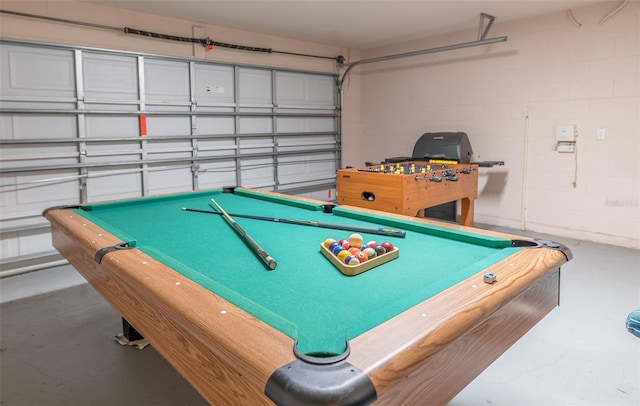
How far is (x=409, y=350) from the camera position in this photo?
92 cm

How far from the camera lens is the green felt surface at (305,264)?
3.68 feet

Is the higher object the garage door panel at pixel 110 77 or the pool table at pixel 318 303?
the garage door panel at pixel 110 77

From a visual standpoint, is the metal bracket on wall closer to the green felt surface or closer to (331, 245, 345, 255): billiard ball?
the green felt surface

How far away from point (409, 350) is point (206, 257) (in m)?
1.03

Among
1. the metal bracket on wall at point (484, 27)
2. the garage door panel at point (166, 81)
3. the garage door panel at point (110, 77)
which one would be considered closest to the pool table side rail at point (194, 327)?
the garage door panel at point (110, 77)

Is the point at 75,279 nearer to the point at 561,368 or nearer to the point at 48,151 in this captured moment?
the point at 48,151

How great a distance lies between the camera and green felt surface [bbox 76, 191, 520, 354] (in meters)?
1.12

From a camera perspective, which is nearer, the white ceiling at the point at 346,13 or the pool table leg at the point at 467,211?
the white ceiling at the point at 346,13

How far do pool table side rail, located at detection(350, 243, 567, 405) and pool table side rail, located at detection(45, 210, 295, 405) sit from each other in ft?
0.69

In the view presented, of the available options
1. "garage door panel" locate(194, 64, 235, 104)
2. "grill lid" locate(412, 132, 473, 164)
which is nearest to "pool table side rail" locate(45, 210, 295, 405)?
"garage door panel" locate(194, 64, 235, 104)

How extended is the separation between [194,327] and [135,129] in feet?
13.2

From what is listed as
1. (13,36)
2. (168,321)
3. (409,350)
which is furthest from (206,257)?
(13,36)

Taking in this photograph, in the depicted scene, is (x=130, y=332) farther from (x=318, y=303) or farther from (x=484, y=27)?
(x=484, y=27)

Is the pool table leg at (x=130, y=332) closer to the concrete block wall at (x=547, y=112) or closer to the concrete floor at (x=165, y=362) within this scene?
the concrete floor at (x=165, y=362)
